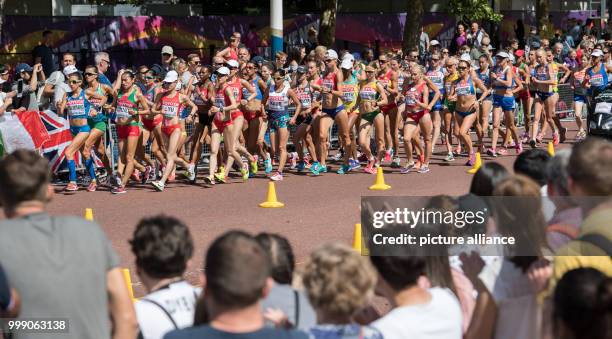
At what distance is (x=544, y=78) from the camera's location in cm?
2094

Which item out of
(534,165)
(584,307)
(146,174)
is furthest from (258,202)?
(584,307)

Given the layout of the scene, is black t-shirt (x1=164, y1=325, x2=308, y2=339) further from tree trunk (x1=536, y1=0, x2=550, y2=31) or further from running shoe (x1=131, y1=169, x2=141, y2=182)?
tree trunk (x1=536, y1=0, x2=550, y2=31)

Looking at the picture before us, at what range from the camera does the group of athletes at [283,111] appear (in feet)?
53.3

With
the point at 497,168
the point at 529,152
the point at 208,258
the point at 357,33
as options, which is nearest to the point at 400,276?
the point at 208,258

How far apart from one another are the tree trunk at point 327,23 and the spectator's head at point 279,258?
80.2 ft

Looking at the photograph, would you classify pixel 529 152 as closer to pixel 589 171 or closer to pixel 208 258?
pixel 589 171

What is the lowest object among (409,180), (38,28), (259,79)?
(409,180)

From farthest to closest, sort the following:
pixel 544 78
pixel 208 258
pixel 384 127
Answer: pixel 544 78 < pixel 384 127 < pixel 208 258

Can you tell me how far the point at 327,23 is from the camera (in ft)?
96.0

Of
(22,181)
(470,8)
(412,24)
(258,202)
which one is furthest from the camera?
(470,8)

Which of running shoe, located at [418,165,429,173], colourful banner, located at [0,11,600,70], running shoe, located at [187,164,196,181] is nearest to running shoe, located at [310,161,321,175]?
running shoe, located at [418,165,429,173]

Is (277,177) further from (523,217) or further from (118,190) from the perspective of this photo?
(523,217)

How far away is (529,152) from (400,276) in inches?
88.6

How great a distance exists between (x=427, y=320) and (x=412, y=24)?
27106 mm
